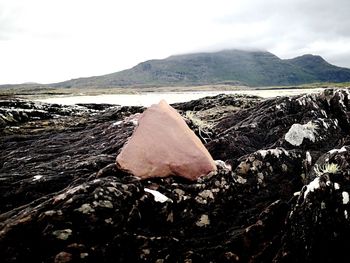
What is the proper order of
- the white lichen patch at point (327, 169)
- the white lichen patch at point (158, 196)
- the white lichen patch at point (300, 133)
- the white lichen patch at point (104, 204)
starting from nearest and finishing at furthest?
the white lichen patch at point (104, 204)
the white lichen patch at point (158, 196)
the white lichen patch at point (327, 169)
the white lichen patch at point (300, 133)

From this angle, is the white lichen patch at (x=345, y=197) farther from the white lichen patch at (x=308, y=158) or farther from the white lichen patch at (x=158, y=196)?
the white lichen patch at (x=158, y=196)

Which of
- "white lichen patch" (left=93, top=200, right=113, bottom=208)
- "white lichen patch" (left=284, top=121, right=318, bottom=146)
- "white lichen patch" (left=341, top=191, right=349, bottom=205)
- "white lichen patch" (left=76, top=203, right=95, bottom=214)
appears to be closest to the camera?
"white lichen patch" (left=76, top=203, right=95, bottom=214)

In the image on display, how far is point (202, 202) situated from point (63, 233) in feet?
8.09

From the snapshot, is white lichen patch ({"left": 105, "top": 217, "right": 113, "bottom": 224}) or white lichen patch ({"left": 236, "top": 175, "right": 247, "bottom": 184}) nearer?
white lichen patch ({"left": 105, "top": 217, "right": 113, "bottom": 224})

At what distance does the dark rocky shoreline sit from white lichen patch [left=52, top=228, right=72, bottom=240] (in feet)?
0.04

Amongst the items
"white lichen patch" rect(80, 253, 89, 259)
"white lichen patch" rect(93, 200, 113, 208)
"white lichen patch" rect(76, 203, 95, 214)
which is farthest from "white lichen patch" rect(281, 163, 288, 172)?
"white lichen patch" rect(80, 253, 89, 259)

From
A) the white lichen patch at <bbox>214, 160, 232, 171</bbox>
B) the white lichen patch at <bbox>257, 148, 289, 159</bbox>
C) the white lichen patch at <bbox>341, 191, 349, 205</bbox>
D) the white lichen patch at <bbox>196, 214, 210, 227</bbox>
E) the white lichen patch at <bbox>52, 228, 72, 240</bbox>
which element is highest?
the white lichen patch at <bbox>257, 148, 289, 159</bbox>

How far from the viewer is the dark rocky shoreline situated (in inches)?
206

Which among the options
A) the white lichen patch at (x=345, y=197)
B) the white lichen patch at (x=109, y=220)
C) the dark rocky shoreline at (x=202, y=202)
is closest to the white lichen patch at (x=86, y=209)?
the dark rocky shoreline at (x=202, y=202)

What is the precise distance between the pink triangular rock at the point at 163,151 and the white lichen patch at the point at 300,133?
2.01 metres

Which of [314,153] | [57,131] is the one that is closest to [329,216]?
[314,153]

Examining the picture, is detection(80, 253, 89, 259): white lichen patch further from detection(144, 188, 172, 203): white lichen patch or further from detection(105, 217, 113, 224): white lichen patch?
detection(144, 188, 172, 203): white lichen patch

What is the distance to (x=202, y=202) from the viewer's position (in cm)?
645

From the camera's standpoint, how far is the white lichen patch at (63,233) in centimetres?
505
